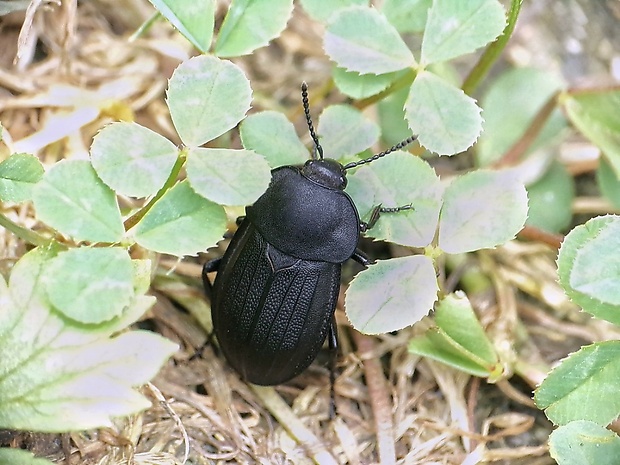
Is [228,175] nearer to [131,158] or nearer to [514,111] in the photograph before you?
[131,158]

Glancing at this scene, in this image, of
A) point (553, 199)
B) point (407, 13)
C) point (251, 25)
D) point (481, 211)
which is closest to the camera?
point (481, 211)

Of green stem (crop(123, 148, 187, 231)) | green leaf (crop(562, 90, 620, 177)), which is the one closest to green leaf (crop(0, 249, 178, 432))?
green stem (crop(123, 148, 187, 231))

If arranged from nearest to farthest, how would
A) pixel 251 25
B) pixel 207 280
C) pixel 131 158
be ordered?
pixel 131 158 < pixel 251 25 < pixel 207 280

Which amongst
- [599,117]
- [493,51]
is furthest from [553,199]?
[493,51]

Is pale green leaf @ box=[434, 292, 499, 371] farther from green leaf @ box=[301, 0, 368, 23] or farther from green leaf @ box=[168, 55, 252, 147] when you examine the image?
green leaf @ box=[301, 0, 368, 23]

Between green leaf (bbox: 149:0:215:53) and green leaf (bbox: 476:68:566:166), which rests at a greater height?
green leaf (bbox: 149:0:215:53)

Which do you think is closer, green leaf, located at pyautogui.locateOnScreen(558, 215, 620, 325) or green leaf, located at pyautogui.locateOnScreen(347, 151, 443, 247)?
green leaf, located at pyautogui.locateOnScreen(558, 215, 620, 325)
